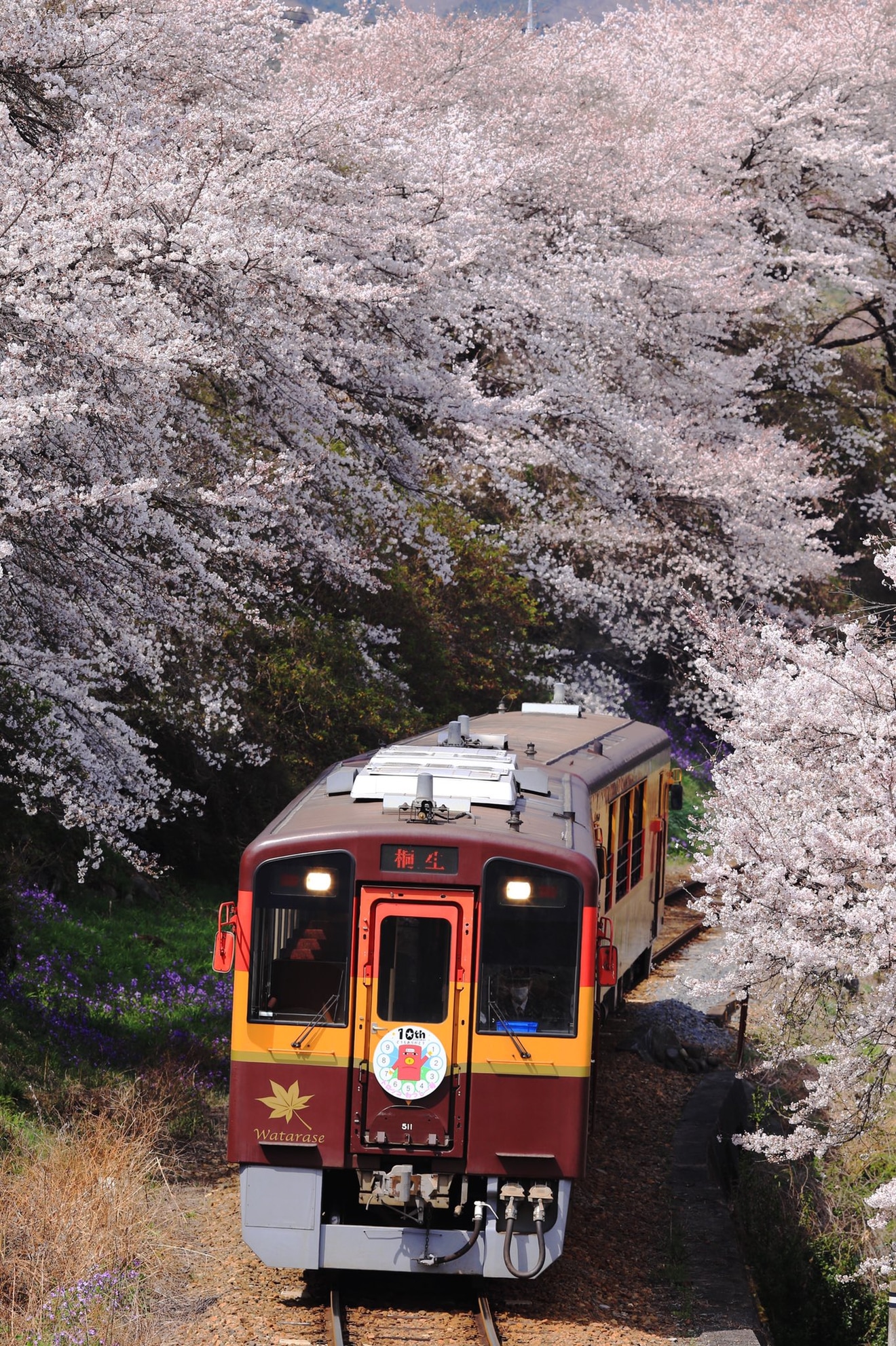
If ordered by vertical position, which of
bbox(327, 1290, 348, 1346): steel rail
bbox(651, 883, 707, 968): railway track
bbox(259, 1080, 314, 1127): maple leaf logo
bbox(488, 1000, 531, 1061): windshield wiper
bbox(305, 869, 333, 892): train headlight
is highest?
bbox(305, 869, 333, 892): train headlight

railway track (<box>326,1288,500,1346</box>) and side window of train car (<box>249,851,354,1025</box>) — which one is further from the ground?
side window of train car (<box>249,851,354,1025</box>)

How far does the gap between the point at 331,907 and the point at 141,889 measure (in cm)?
701

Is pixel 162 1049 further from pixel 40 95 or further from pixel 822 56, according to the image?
pixel 822 56

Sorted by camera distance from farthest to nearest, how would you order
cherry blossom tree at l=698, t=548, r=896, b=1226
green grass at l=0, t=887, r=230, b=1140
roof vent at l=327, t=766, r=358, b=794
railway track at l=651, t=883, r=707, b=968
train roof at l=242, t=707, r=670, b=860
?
railway track at l=651, t=883, r=707, b=968, green grass at l=0, t=887, r=230, b=1140, roof vent at l=327, t=766, r=358, b=794, cherry blossom tree at l=698, t=548, r=896, b=1226, train roof at l=242, t=707, r=670, b=860

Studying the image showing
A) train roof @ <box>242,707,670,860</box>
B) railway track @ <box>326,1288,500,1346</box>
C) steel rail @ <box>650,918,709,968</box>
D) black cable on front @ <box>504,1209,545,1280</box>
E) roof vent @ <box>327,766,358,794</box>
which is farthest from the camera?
steel rail @ <box>650,918,709,968</box>

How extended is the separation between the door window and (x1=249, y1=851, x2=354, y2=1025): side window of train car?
0.20m

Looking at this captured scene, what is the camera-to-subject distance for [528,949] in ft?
24.0

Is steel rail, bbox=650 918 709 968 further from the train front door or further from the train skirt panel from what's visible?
the train front door

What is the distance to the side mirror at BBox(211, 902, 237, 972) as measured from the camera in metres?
7.21

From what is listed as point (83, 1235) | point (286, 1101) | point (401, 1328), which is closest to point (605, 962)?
point (286, 1101)

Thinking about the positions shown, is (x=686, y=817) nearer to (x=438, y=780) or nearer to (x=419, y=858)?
(x=438, y=780)

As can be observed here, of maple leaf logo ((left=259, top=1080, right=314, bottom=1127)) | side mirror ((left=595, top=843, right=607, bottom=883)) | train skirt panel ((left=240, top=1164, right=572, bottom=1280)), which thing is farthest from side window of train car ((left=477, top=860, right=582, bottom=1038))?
side mirror ((left=595, top=843, right=607, bottom=883))

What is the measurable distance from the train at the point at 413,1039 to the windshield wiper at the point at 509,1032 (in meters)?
0.02

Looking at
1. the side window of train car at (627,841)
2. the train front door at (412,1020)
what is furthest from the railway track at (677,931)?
the train front door at (412,1020)
